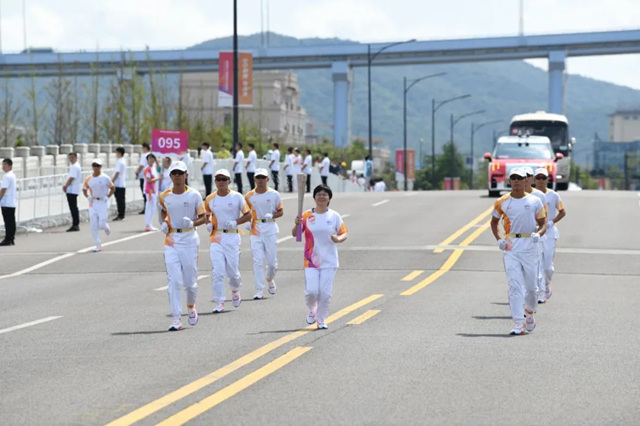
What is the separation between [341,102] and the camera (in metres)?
133

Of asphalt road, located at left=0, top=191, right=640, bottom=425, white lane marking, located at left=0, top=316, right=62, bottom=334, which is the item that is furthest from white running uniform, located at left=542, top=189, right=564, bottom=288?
white lane marking, located at left=0, top=316, right=62, bottom=334

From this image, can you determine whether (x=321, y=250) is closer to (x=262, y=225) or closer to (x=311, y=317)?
(x=311, y=317)

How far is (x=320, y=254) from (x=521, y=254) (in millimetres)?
2155

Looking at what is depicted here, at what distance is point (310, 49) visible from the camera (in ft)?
422

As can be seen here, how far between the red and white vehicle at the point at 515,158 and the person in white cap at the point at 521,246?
89.7ft

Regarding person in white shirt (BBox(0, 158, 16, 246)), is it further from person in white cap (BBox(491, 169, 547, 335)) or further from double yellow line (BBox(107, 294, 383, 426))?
person in white cap (BBox(491, 169, 547, 335))

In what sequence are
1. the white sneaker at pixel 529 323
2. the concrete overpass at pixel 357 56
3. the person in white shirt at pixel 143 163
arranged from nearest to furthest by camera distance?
1. the white sneaker at pixel 529 323
2. the person in white shirt at pixel 143 163
3. the concrete overpass at pixel 357 56

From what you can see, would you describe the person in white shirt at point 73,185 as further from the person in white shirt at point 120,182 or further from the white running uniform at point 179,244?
the white running uniform at point 179,244

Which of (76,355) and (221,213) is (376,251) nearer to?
(221,213)

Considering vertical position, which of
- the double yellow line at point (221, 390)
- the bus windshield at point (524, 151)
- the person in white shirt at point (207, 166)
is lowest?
the double yellow line at point (221, 390)

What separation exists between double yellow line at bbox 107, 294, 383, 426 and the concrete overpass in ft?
318

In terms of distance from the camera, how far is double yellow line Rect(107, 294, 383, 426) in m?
8.88

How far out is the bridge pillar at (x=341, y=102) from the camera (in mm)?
126688

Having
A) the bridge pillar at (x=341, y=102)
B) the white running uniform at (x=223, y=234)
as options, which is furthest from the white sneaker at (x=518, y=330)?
the bridge pillar at (x=341, y=102)
